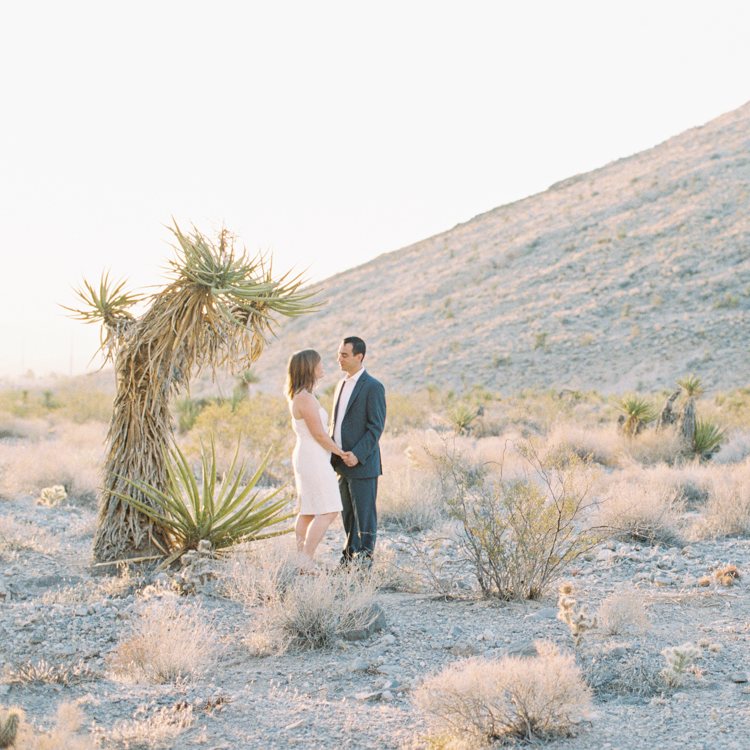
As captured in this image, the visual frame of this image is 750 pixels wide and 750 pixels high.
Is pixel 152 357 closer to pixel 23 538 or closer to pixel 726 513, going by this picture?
pixel 23 538

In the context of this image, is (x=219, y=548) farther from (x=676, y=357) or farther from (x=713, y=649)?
(x=676, y=357)

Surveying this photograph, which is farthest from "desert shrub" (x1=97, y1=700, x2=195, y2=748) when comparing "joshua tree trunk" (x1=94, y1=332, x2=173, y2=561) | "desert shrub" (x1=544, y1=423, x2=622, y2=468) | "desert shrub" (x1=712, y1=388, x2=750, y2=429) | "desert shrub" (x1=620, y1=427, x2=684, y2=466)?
"desert shrub" (x1=712, y1=388, x2=750, y2=429)

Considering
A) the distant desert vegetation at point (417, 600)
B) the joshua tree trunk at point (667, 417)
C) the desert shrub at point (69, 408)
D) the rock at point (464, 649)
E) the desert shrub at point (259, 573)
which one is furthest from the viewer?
the desert shrub at point (69, 408)

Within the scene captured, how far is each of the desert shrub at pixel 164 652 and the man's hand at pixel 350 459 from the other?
165cm

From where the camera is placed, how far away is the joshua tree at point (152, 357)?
20.6ft

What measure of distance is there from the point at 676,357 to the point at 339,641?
26.5 metres

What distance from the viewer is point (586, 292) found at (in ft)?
114

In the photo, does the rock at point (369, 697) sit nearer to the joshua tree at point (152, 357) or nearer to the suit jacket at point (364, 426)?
the suit jacket at point (364, 426)

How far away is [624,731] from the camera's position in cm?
348

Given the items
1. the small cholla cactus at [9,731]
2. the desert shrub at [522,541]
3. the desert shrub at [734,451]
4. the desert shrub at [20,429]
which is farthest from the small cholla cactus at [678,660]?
the desert shrub at [20,429]

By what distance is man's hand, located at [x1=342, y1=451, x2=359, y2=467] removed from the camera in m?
5.69

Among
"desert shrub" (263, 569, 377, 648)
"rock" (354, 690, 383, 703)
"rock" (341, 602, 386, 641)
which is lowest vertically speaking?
"rock" (354, 690, 383, 703)

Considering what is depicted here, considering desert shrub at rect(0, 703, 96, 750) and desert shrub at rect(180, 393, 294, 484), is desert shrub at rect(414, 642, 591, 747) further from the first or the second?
desert shrub at rect(180, 393, 294, 484)

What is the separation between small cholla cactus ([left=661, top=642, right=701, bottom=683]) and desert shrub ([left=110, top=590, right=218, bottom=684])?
8.64 feet
